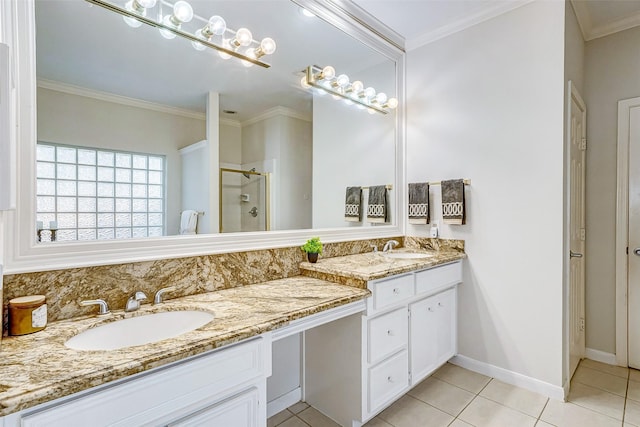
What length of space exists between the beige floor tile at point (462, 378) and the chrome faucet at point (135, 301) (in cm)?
207

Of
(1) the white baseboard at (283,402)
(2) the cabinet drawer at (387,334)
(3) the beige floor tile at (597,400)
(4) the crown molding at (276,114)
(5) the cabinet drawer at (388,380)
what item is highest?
(4) the crown molding at (276,114)

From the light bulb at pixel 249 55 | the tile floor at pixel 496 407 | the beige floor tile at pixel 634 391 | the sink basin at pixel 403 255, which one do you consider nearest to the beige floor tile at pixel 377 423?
the tile floor at pixel 496 407

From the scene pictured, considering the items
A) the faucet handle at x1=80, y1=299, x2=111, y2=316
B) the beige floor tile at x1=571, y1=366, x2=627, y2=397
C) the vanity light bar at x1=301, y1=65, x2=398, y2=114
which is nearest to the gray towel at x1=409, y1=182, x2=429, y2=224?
the vanity light bar at x1=301, y1=65, x2=398, y2=114

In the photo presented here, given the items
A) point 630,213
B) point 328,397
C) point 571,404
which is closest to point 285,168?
point 328,397

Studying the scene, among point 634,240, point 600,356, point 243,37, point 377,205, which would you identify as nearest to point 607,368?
point 600,356

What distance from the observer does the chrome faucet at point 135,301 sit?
130 cm

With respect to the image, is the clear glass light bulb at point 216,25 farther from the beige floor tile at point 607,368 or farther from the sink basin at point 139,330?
the beige floor tile at point 607,368

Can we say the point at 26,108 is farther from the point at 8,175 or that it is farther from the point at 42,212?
the point at 8,175

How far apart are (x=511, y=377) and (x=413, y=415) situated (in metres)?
0.85

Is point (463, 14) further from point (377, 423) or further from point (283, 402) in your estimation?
point (283, 402)

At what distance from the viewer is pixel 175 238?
5.09 ft

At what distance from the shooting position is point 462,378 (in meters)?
2.34

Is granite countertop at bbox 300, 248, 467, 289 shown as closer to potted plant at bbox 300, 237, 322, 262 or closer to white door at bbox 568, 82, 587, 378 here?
potted plant at bbox 300, 237, 322, 262

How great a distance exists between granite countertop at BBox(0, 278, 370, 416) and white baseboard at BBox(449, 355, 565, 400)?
1.46m
